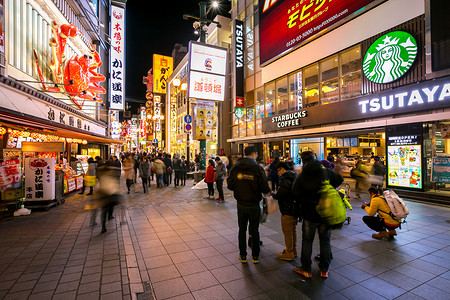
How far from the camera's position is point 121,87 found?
66.3ft

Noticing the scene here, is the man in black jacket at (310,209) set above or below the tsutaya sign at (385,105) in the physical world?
below

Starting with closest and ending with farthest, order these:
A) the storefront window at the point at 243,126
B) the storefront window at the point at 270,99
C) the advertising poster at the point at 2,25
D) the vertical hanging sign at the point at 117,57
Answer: the advertising poster at the point at 2,25
the vertical hanging sign at the point at 117,57
the storefront window at the point at 270,99
the storefront window at the point at 243,126

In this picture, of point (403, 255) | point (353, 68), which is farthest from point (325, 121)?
point (403, 255)

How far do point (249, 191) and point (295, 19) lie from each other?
16210 mm

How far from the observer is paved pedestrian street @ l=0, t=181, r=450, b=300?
3.46 m

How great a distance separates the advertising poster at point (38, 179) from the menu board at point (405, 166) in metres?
14.5

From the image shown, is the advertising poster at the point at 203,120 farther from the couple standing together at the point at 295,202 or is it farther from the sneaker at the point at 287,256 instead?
the sneaker at the point at 287,256

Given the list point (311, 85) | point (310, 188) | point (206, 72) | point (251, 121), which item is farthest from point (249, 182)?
point (251, 121)

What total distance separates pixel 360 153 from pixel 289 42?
34.8 ft

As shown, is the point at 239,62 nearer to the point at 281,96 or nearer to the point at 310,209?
the point at 281,96

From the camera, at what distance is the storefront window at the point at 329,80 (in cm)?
1438

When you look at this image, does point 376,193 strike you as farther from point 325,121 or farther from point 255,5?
point 255,5

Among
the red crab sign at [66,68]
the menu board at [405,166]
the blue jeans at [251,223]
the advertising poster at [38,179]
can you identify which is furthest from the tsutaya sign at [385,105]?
the advertising poster at [38,179]

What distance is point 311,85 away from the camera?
640 inches
